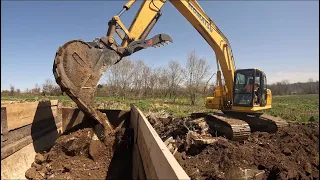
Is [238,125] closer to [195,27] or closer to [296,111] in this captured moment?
[195,27]

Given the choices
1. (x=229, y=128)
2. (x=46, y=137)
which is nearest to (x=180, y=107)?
(x=229, y=128)

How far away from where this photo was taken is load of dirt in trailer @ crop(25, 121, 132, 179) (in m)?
4.58

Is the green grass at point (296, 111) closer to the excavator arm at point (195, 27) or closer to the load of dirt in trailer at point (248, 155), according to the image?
the excavator arm at point (195, 27)

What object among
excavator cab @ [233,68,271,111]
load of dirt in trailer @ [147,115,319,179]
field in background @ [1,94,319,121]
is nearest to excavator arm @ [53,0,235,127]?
excavator cab @ [233,68,271,111]

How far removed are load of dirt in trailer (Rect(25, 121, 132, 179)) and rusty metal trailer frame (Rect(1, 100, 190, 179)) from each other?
0.24m

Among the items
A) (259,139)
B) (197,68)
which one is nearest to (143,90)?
(197,68)

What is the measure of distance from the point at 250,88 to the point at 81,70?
521 cm

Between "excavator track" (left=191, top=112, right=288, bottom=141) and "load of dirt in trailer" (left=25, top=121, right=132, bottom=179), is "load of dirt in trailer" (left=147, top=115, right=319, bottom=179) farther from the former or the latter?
"load of dirt in trailer" (left=25, top=121, right=132, bottom=179)

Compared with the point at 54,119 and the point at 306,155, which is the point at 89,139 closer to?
the point at 54,119

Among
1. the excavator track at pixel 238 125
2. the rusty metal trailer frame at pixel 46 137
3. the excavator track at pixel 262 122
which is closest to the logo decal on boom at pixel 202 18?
the excavator track at pixel 238 125

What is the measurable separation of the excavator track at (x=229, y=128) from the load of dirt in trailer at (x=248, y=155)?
0.17m

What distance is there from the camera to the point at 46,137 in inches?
217

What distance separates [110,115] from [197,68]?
29188mm

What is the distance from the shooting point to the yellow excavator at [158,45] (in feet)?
17.3
